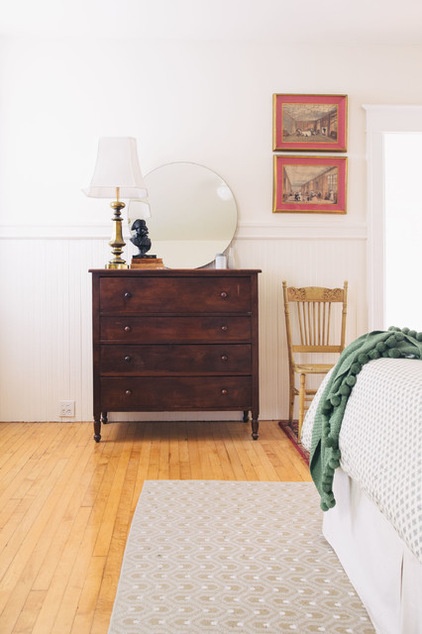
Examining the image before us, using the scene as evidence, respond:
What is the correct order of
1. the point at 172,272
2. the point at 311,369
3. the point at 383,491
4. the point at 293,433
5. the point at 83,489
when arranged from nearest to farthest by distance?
the point at 383,491 < the point at 83,489 < the point at 172,272 < the point at 311,369 < the point at 293,433

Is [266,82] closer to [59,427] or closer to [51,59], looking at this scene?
[51,59]

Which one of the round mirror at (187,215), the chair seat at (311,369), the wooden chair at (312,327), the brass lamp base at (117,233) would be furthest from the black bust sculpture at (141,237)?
the chair seat at (311,369)

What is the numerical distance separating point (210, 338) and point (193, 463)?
0.74m

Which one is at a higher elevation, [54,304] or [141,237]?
[141,237]

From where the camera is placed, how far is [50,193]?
391cm

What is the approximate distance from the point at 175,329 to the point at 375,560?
6.77 feet

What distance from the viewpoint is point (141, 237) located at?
3.67m

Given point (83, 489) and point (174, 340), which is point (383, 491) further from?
point (174, 340)

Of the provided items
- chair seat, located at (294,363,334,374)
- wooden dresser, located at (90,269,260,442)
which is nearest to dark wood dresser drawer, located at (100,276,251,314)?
wooden dresser, located at (90,269,260,442)

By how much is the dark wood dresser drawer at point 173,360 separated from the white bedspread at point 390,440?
173 cm

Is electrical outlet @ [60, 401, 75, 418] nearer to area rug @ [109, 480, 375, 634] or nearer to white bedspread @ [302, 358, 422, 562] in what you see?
area rug @ [109, 480, 375, 634]

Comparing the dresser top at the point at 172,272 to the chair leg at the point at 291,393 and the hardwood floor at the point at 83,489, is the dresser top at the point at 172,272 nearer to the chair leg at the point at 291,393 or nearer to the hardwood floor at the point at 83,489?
the chair leg at the point at 291,393

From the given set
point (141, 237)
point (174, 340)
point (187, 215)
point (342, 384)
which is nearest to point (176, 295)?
point (174, 340)

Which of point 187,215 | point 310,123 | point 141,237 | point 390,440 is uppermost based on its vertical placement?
point 310,123
